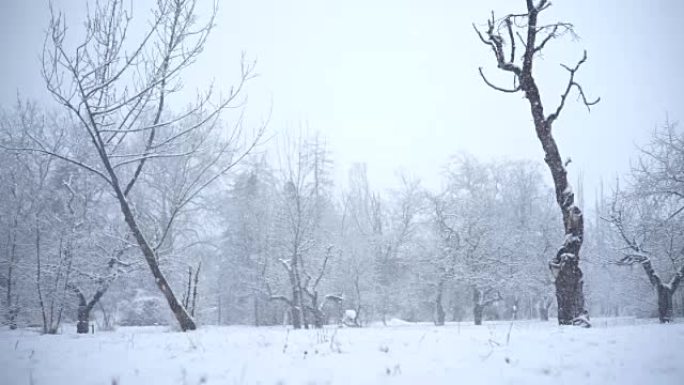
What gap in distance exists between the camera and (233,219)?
36469mm

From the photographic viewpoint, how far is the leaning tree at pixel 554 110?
846 centimetres

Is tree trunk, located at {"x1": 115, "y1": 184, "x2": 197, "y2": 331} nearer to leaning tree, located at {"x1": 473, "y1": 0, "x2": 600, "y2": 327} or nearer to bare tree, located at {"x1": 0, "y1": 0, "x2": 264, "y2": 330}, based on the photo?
bare tree, located at {"x1": 0, "y1": 0, "x2": 264, "y2": 330}

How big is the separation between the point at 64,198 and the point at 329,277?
21.5m

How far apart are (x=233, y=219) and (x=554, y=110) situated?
31862 mm

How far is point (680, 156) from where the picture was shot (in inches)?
816

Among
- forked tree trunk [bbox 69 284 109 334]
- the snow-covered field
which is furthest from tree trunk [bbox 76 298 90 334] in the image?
the snow-covered field

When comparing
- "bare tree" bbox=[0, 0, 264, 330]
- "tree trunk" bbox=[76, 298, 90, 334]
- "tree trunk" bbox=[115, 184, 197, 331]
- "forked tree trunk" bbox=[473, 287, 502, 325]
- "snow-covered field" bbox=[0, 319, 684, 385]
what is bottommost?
"forked tree trunk" bbox=[473, 287, 502, 325]

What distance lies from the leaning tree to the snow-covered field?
1.77m

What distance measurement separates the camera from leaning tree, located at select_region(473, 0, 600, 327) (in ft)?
27.8

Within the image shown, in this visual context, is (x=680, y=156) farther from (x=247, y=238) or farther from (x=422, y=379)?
(x=247, y=238)

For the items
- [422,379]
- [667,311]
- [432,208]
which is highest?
[432,208]

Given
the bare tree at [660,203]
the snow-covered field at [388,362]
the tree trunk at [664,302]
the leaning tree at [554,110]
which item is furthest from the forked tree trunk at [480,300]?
the snow-covered field at [388,362]

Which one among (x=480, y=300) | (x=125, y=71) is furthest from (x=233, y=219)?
(x=125, y=71)

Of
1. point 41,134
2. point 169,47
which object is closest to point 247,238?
point 41,134
